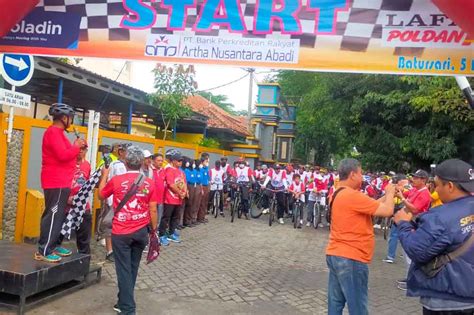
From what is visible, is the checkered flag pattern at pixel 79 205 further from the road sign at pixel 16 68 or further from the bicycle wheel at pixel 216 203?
the bicycle wheel at pixel 216 203

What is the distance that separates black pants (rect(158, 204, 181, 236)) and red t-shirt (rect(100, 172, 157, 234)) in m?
4.70

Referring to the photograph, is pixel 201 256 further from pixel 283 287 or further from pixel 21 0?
pixel 21 0

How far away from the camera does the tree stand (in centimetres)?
1482

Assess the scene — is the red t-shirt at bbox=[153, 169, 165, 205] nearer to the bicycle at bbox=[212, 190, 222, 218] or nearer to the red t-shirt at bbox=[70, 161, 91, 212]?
the red t-shirt at bbox=[70, 161, 91, 212]

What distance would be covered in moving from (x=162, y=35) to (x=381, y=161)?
656 inches

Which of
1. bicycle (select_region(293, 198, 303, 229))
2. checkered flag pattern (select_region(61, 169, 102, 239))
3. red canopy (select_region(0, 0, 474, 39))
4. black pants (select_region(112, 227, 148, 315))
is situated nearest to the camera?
red canopy (select_region(0, 0, 474, 39))

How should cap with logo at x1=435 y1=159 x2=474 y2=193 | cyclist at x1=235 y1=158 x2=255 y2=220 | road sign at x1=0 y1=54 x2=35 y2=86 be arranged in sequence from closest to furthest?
cap with logo at x1=435 y1=159 x2=474 y2=193
road sign at x1=0 y1=54 x2=35 y2=86
cyclist at x1=235 y1=158 x2=255 y2=220

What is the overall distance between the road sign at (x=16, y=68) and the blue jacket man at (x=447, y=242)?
5287mm

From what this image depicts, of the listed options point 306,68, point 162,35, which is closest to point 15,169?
point 162,35

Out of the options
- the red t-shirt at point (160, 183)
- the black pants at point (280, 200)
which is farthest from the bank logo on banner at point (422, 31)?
the black pants at point (280, 200)

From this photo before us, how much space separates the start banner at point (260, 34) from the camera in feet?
14.0

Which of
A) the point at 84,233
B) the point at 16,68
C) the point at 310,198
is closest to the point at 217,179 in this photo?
the point at 310,198

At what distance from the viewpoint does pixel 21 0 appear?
4.42 meters

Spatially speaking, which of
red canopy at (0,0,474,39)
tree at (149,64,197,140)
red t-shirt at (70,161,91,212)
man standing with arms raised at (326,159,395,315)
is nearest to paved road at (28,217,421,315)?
red t-shirt at (70,161,91,212)
